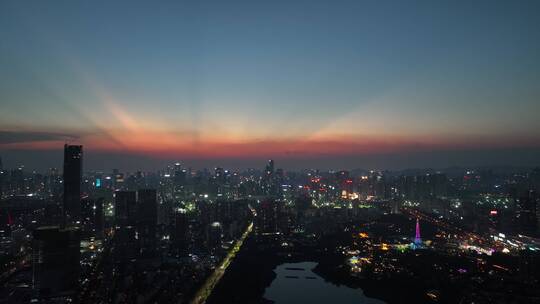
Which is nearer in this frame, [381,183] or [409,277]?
[409,277]

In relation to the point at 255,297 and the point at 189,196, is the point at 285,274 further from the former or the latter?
the point at 189,196

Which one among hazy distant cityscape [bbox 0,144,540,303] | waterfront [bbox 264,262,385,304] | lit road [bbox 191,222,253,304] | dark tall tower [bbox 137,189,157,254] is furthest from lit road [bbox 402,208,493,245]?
dark tall tower [bbox 137,189,157,254]

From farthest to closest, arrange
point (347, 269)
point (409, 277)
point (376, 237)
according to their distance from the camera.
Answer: point (376, 237) → point (347, 269) → point (409, 277)

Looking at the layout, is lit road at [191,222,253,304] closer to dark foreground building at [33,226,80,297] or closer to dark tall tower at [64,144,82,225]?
dark foreground building at [33,226,80,297]

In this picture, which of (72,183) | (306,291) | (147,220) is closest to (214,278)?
(306,291)

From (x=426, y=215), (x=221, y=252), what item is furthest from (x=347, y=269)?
(x=426, y=215)

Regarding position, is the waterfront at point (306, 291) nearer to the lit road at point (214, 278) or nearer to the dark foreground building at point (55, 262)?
the lit road at point (214, 278)
